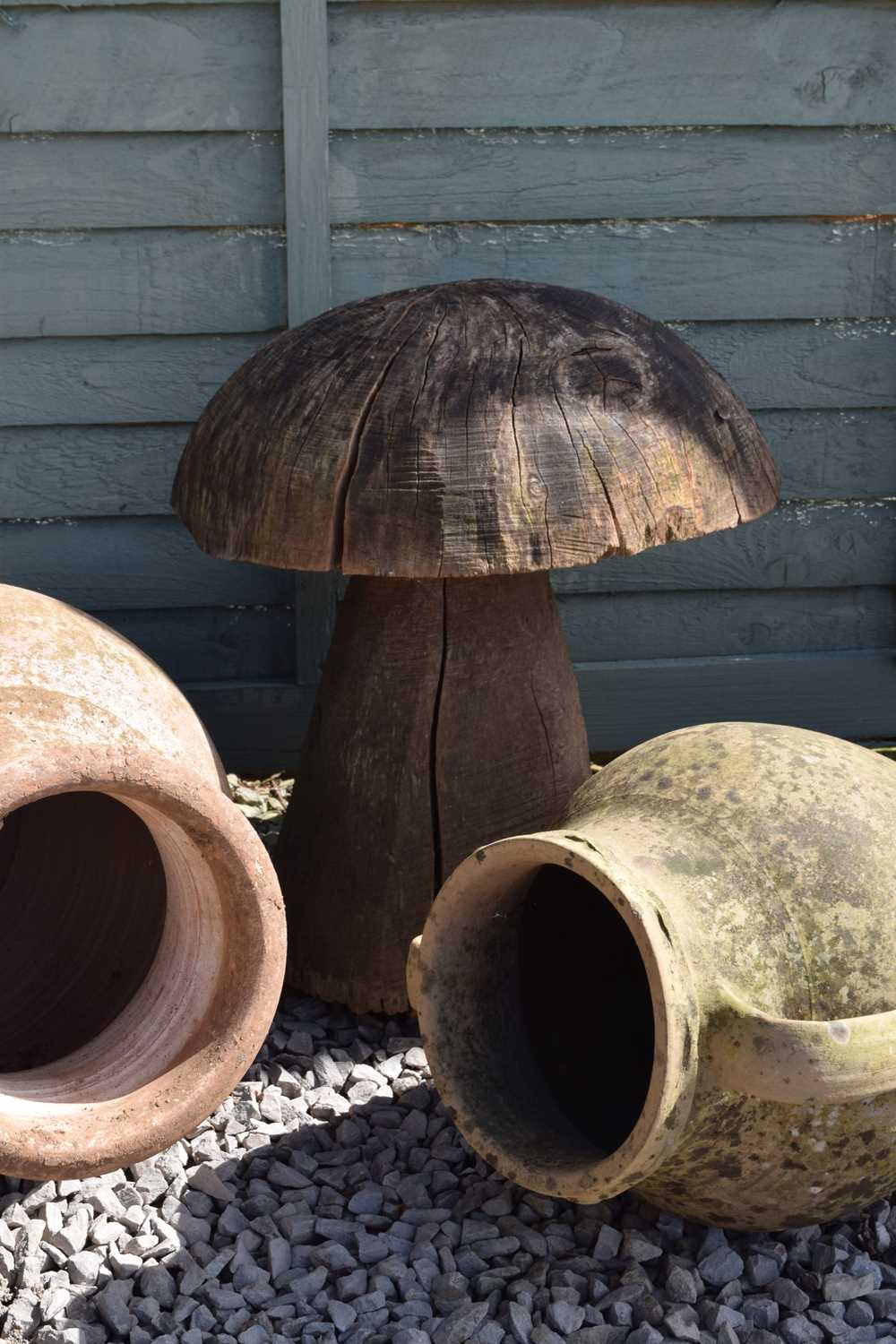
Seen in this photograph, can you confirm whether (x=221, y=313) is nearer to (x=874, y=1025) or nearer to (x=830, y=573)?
(x=830, y=573)

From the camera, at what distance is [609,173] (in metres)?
3.50

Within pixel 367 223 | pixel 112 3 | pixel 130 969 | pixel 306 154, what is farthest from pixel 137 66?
pixel 130 969

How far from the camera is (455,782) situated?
9.11 feet

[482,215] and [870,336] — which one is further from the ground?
[482,215]

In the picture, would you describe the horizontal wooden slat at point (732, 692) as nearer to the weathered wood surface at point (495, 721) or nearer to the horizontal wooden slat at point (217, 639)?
the horizontal wooden slat at point (217, 639)

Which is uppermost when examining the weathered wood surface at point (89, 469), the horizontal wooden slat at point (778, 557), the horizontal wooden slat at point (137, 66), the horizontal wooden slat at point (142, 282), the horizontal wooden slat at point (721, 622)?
the horizontal wooden slat at point (137, 66)

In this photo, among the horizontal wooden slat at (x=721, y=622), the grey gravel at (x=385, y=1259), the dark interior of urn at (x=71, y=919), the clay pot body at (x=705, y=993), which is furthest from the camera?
the horizontal wooden slat at (x=721, y=622)

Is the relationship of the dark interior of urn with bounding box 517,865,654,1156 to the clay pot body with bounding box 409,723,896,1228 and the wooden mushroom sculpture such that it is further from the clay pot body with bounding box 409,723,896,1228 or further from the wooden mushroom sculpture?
the wooden mushroom sculpture

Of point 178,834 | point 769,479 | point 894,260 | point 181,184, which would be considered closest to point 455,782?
point 178,834

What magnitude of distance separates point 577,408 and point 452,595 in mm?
495

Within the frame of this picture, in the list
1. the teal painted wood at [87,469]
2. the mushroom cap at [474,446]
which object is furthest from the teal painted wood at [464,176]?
the mushroom cap at [474,446]

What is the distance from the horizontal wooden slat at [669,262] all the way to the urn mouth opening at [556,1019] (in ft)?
5.60

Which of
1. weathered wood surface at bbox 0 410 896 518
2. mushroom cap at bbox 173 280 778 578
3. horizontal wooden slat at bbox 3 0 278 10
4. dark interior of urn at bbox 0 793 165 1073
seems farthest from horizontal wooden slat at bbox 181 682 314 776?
horizontal wooden slat at bbox 3 0 278 10

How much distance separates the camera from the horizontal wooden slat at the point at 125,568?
362 centimetres
